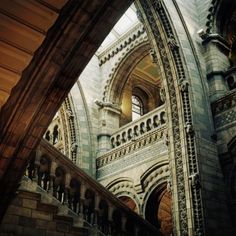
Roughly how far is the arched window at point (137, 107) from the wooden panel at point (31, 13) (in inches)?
540

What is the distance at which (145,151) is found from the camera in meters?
11.1

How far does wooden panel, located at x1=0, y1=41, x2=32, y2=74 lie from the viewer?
6.79 feet

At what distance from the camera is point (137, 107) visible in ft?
53.4

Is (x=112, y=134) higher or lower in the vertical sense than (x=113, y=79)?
lower

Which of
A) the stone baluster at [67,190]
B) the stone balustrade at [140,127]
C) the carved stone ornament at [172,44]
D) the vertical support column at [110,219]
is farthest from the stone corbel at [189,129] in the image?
the stone baluster at [67,190]

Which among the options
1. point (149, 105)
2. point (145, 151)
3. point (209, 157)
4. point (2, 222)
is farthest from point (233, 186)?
point (149, 105)

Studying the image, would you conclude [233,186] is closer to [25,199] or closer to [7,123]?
[25,199]

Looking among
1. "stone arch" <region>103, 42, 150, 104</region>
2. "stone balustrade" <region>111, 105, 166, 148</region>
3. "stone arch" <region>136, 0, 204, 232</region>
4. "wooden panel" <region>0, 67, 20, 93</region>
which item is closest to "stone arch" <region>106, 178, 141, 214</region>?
"stone balustrade" <region>111, 105, 166, 148</region>

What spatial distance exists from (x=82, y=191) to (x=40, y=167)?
0.82 meters

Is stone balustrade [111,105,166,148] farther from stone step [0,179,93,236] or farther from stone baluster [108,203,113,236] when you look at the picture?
stone step [0,179,93,236]

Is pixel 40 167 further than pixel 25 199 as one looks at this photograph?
Yes

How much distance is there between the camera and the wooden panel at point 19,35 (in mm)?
1974

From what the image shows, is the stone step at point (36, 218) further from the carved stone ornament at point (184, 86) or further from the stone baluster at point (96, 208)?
the carved stone ornament at point (184, 86)

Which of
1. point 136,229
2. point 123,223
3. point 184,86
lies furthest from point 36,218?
point 184,86
